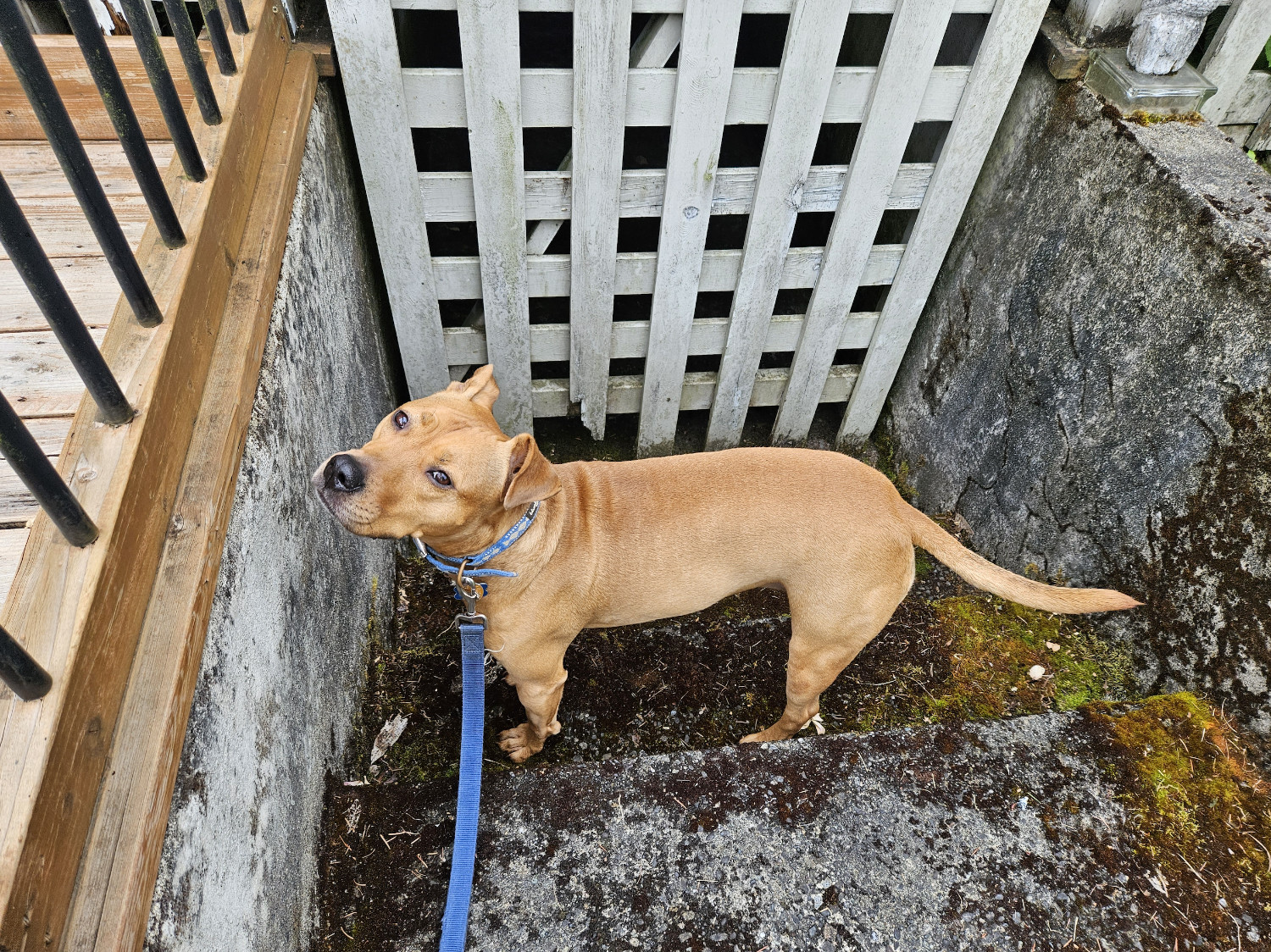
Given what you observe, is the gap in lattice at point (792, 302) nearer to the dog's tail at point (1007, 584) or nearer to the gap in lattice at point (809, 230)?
the gap in lattice at point (809, 230)

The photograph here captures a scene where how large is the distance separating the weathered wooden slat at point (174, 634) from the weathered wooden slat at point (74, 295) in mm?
444

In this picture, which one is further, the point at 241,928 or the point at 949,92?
the point at 949,92

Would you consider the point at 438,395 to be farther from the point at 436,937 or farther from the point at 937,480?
the point at 937,480

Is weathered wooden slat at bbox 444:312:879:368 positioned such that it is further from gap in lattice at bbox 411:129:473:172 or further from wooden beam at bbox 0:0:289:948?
wooden beam at bbox 0:0:289:948

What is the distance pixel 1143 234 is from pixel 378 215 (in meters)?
3.33

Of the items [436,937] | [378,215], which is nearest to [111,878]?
[436,937]

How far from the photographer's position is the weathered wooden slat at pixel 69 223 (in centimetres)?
247

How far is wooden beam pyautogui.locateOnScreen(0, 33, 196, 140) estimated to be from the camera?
9.00 ft

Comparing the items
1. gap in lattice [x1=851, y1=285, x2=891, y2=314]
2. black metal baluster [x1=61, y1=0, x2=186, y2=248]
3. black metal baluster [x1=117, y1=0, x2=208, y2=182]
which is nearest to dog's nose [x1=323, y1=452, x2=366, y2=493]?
black metal baluster [x1=61, y1=0, x2=186, y2=248]

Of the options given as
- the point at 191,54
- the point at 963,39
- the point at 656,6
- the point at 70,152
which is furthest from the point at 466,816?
the point at 963,39

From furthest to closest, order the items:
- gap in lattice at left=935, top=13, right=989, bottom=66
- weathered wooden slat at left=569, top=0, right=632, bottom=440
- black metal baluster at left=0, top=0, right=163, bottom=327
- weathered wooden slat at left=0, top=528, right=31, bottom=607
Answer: gap in lattice at left=935, top=13, right=989, bottom=66
weathered wooden slat at left=569, top=0, right=632, bottom=440
weathered wooden slat at left=0, top=528, right=31, bottom=607
black metal baluster at left=0, top=0, right=163, bottom=327

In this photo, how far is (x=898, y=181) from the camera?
378 centimetres

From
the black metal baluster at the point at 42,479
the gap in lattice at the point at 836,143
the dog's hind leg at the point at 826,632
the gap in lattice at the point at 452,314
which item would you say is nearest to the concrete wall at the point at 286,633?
the black metal baluster at the point at 42,479

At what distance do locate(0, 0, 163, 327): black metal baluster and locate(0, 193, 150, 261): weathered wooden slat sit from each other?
0.93m
